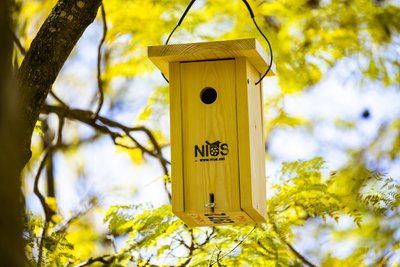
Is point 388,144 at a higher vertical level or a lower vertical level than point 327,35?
lower

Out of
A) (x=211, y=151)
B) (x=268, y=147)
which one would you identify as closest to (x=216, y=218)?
(x=211, y=151)

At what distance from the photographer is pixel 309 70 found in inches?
310

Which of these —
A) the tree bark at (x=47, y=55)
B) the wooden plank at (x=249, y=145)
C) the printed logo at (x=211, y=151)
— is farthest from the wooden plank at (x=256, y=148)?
the tree bark at (x=47, y=55)

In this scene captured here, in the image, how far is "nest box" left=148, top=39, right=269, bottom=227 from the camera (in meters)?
4.48

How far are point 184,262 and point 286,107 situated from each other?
11.4 feet

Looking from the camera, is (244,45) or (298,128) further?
(298,128)

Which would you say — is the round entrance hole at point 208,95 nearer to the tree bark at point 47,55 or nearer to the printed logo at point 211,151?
the printed logo at point 211,151

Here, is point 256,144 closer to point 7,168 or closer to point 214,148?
point 214,148

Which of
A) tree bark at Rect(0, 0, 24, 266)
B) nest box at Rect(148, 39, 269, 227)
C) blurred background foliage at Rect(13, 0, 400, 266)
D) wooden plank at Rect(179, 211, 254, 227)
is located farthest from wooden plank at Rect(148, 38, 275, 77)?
tree bark at Rect(0, 0, 24, 266)

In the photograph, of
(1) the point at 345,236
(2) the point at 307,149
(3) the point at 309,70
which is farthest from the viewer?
(2) the point at 307,149

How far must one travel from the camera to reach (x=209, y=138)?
456 cm

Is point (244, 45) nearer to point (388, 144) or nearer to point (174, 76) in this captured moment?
point (174, 76)

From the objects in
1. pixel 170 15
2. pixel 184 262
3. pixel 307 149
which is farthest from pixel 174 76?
pixel 307 149

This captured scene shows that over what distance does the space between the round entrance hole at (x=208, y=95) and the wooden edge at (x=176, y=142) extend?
0.33 feet
